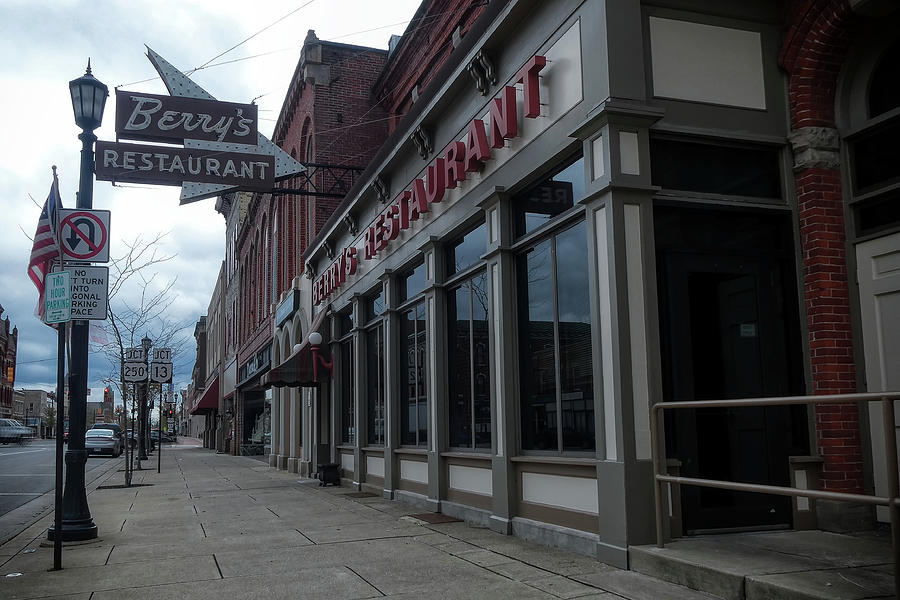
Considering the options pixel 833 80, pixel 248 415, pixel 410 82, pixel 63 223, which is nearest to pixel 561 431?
pixel 833 80

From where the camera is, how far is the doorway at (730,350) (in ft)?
23.9

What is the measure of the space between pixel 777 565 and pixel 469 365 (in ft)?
18.5

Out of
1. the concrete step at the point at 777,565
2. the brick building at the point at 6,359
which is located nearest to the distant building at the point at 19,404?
the brick building at the point at 6,359

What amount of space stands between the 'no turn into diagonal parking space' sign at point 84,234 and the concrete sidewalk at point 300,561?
3272 millimetres

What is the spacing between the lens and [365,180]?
50.6ft

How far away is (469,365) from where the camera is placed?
1080cm

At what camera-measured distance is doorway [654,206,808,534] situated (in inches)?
286

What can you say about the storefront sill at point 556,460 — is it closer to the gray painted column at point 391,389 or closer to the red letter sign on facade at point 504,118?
the red letter sign on facade at point 504,118

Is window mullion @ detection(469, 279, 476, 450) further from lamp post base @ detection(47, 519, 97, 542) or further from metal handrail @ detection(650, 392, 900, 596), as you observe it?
lamp post base @ detection(47, 519, 97, 542)

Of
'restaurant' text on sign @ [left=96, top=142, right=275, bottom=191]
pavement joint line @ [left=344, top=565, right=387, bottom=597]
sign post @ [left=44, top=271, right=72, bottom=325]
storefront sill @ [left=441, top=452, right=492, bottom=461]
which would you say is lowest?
pavement joint line @ [left=344, top=565, right=387, bottom=597]

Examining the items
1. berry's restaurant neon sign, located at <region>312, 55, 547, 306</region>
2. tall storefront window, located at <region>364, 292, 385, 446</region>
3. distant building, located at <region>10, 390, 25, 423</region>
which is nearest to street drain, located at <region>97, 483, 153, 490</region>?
tall storefront window, located at <region>364, 292, 385, 446</region>

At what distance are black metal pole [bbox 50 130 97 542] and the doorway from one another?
6687mm

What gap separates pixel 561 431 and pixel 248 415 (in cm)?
3236

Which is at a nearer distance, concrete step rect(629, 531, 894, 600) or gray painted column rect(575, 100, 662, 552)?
concrete step rect(629, 531, 894, 600)
